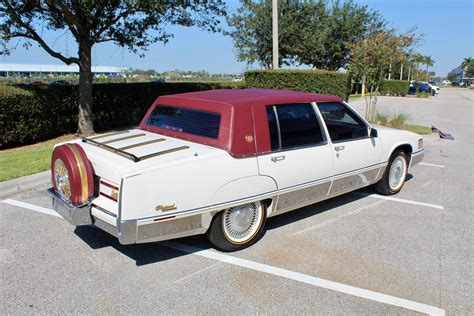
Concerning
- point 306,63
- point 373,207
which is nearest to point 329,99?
point 373,207

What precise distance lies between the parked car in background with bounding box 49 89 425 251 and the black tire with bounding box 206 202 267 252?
1 centimetres

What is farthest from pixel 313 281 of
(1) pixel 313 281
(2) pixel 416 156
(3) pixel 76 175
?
(2) pixel 416 156

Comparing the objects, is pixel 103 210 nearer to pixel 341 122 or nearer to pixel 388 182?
pixel 341 122

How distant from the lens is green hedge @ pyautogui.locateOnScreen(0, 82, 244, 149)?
29.1 ft

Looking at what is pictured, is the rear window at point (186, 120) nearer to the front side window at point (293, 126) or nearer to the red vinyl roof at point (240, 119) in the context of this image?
the red vinyl roof at point (240, 119)

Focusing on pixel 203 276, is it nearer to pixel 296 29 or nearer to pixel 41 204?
pixel 41 204

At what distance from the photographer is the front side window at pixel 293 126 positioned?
161 inches

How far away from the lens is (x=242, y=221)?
13.0 ft

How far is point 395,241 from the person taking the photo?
14.0 feet

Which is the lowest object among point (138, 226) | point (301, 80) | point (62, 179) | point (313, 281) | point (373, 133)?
point (313, 281)

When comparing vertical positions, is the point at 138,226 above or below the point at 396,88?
below

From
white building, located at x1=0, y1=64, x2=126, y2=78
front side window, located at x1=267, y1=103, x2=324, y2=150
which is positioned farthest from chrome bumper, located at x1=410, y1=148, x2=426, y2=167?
white building, located at x1=0, y1=64, x2=126, y2=78

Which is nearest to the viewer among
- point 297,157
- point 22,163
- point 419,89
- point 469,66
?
point 297,157

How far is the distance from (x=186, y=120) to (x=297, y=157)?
1.29m
